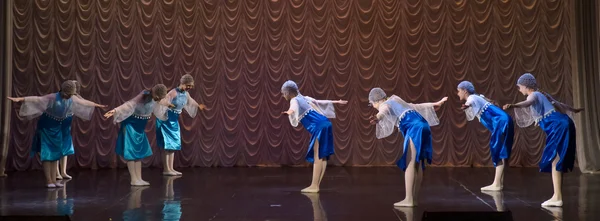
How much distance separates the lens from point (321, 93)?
11.0m

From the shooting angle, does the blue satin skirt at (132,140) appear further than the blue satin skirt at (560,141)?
Yes

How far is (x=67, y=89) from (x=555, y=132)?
4.91m

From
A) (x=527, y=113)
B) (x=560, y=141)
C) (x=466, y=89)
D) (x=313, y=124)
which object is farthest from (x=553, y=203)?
(x=313, y=124)

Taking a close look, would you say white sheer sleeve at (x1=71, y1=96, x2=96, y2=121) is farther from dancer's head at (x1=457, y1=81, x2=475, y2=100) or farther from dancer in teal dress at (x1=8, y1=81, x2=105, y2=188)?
dancer's head at (x1=457, y1=81, x2=475, y2=100)

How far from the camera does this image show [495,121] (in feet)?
24.3

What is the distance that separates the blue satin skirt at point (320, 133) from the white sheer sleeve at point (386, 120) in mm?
1110

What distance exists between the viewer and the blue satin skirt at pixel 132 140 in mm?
7742

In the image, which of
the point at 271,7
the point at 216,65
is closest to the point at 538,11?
the point at 271,7

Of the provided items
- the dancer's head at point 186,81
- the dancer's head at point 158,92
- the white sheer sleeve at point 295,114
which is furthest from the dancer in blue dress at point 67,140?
the white sheer sleeve at point 295,114

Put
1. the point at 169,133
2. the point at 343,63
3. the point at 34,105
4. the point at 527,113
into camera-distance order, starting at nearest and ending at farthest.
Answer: the point at 527,113, the point at 34,105, the point at 169,133, the point at 343,63

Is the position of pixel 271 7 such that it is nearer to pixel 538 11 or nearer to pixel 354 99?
pixel 354 99

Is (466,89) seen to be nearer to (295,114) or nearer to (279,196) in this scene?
(295,114)

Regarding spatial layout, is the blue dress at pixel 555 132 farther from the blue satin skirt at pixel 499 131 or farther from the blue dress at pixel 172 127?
the blue dress at pixel 172 127

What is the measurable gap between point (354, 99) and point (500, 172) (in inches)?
152
